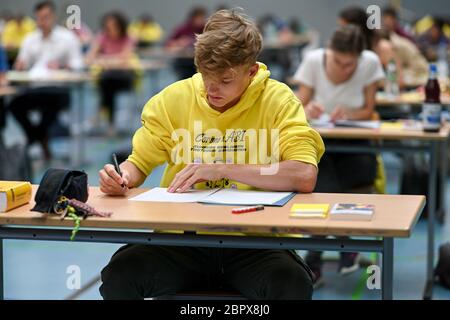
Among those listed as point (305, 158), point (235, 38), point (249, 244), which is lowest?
point (249, 244)

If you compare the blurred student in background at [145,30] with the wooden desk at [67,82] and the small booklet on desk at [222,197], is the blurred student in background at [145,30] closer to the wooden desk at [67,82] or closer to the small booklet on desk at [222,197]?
the wooden desk at [67,82]

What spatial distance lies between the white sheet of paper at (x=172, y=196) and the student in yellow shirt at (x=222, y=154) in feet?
0.12

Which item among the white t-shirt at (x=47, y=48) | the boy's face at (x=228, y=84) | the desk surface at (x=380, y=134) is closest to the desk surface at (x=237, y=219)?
the boy's face at (x=228, y=84)

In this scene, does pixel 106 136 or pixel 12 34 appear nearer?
A: pixel 106 136

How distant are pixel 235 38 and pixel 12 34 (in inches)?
536

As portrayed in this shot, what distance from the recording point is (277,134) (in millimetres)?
2715

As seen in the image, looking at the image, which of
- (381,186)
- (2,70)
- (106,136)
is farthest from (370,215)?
(106,136)

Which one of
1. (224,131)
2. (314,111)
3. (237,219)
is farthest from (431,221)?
(237,219)

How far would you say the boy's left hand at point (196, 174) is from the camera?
2.58 meters

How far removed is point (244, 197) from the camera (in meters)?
2.52

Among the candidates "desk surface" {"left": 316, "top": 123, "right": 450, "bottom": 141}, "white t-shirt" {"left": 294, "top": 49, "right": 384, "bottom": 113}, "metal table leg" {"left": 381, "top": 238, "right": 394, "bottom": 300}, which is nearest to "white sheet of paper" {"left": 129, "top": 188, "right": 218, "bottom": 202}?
"metal table leg" {"left": 381, "top": 238, "right": 394, "bottom": 300}

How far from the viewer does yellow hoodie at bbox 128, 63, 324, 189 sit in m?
2.70

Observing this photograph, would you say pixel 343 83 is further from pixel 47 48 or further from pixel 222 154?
pixel 47 48
